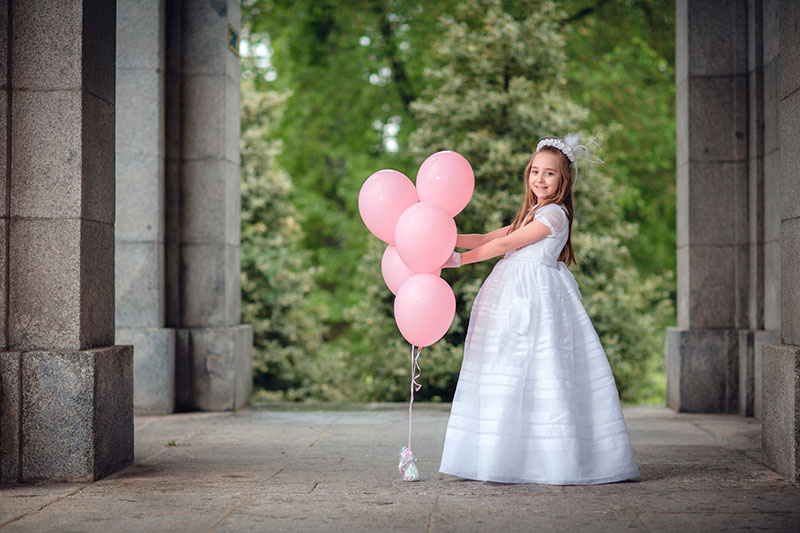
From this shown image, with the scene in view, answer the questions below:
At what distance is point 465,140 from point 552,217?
5689 mm

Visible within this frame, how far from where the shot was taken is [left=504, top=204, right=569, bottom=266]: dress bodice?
500 cm

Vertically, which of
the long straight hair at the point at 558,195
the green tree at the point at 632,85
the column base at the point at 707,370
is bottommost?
the column base at the point at 707,370

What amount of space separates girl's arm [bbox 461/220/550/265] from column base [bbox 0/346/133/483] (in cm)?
228

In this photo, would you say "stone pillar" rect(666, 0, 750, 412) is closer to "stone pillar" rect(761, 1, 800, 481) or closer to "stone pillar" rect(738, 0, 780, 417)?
"stone pillar" rect(738, 0, 780, 417)

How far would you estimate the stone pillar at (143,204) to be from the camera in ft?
26.4

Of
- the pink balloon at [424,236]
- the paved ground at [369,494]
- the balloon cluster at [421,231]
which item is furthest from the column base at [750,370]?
the pink balloon at [424,236]

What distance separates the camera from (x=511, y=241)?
16.3 feet

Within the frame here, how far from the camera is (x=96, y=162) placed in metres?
5.27

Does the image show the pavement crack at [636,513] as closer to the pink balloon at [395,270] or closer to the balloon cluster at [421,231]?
the balloon cluster at [421,231]

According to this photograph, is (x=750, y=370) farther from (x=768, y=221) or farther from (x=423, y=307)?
(x=423, y=307)

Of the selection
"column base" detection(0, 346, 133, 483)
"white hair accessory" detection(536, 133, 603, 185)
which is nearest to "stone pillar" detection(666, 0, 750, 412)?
"white hair accessory" detection(536, 133, 603, 185)

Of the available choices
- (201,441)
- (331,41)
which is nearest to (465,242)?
(201,441)

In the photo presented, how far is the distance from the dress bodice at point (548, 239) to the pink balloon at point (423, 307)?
0.58 m

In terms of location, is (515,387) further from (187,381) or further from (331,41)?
(331,41)
